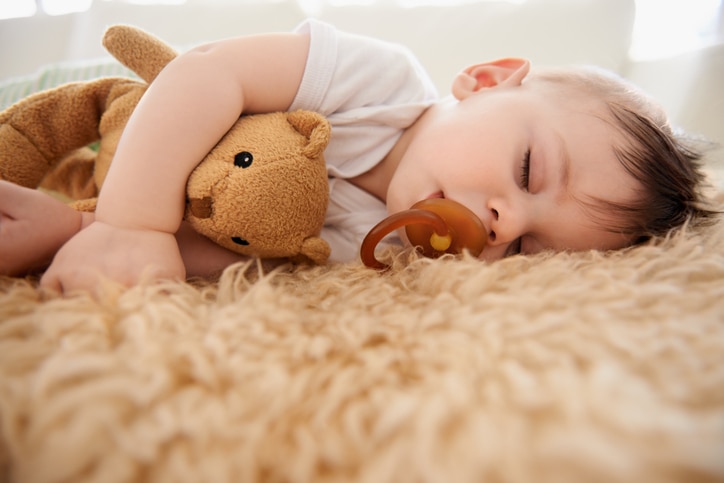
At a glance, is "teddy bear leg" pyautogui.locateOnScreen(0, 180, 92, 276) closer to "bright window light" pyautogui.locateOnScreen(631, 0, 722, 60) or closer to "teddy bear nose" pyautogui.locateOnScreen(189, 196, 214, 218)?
"teddy bear nose" pyautogui.locateOnScreen(189, 196, 214, 218)

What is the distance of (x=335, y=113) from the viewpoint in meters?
0.84

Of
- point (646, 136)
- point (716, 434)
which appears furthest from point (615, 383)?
point (646, 136)

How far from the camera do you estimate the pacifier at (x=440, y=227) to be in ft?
1.95

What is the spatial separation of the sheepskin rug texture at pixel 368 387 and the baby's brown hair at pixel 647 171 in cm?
21

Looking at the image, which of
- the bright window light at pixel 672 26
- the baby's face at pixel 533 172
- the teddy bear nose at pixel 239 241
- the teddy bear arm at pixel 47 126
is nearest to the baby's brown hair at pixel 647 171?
the baby's face at pixel 533 172

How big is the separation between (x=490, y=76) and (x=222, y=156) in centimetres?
53

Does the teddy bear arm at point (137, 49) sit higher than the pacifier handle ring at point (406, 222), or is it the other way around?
the teddy bear arm at point (137, 49)

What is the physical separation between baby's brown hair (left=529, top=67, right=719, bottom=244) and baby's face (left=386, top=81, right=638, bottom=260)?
0.6 inches

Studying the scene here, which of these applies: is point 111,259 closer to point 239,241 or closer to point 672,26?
point 239,241

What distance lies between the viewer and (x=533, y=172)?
26.3 inches

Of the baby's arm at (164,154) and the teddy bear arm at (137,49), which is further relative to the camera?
the teddy bear arm at (137,49)

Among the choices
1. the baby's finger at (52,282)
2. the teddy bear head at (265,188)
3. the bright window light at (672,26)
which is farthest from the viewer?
the bright window light at (672,26)

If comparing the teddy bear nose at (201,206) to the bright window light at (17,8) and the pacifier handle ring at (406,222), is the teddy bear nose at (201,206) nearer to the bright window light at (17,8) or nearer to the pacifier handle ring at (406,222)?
the pacifier handle ring at (406,222)

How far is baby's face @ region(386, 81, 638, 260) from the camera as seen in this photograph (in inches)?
25.7
